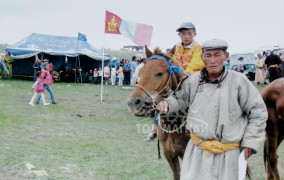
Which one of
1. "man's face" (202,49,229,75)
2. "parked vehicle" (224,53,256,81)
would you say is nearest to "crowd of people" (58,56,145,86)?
"parked vehicle" (224,53,256,81)

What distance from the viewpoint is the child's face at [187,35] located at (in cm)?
423

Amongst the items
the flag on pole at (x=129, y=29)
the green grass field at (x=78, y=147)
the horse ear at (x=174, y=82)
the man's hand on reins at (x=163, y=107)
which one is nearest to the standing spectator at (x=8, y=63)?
the flag on pole at (x=129, y=29)

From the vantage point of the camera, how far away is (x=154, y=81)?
3.22 metres

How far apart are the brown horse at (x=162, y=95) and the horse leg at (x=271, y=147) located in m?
1.77

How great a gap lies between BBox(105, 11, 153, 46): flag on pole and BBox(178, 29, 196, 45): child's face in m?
7.64

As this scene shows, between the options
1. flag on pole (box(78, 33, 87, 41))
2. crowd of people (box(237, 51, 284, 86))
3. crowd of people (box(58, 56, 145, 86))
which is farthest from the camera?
crowd of people (box(58, 56, 145, 86))

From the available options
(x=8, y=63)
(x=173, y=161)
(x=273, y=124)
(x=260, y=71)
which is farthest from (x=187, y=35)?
(x=8, y=63)

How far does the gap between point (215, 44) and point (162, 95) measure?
0.81 metres

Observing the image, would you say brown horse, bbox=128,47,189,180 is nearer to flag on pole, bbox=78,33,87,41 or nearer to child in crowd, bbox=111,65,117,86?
child in crowd, bbox=111,65,117,86

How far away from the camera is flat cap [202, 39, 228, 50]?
9.07ft

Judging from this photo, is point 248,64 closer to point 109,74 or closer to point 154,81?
point 109,74

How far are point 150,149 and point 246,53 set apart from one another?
81.3 ft

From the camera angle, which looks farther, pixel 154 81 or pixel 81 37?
pixel 81 37

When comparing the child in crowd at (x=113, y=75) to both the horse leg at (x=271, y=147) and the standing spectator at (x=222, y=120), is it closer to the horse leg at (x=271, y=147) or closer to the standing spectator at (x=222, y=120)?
the horse leg at (x=271, y=147)
